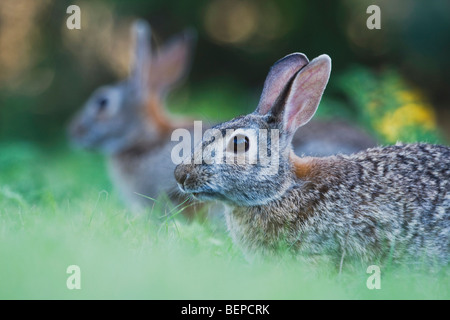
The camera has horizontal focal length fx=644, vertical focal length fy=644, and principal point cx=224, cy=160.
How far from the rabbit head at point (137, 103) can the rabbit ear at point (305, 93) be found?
3031mm

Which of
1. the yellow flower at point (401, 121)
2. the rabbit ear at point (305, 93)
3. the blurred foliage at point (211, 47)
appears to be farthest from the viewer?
the blurred foliage at point (211, 47)

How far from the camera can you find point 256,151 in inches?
150

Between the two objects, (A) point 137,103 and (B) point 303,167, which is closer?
(B) point 303,167

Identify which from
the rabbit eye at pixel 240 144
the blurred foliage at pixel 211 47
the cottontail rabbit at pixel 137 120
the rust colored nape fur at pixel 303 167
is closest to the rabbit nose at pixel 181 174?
the rabbit eye at pixel 240 144

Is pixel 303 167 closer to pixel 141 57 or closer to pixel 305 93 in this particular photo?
pixel 305 93

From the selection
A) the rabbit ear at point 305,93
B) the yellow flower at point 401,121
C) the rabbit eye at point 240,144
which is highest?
the yellow flower at point 401,121

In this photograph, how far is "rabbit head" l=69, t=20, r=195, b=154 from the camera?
696 cm

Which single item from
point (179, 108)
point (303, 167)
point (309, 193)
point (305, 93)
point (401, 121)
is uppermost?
point (179, 108)

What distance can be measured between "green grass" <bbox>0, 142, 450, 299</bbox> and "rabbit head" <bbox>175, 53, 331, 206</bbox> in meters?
0.37

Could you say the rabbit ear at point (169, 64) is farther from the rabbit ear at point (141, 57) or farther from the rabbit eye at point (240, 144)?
the rabbit eye at point (240, 144)

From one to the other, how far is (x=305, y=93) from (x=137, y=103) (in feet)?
A: 11.4

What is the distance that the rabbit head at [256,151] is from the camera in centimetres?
370

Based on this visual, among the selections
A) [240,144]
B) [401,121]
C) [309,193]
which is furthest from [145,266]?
[401,121]
